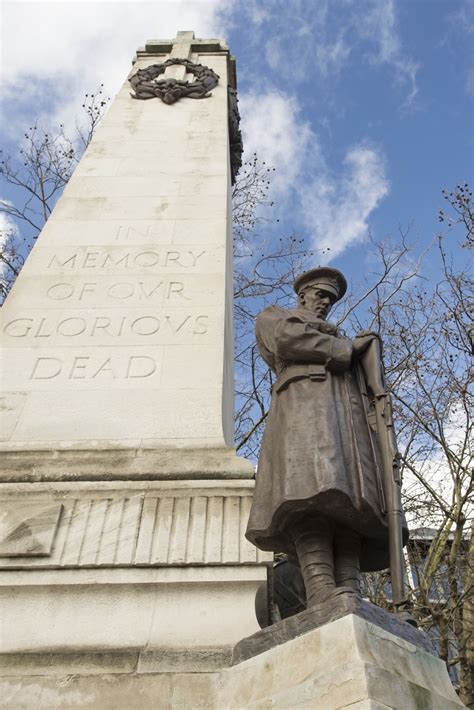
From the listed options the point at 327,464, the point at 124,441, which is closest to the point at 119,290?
the point at 124,441

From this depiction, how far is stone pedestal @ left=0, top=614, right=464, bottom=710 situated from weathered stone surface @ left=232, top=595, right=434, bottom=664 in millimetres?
68

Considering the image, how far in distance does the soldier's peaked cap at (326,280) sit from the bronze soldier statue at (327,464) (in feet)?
1.42

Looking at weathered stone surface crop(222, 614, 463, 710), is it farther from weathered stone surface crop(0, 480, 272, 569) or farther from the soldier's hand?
the soldier's hand

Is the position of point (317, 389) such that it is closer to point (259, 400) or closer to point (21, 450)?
point (21, 450)

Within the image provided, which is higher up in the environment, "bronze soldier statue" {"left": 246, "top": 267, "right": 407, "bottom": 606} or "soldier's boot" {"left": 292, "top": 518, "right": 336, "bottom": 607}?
"bronze soldier statue" {"left": 246, "top": 267, "right": 407, "bottom": 606}

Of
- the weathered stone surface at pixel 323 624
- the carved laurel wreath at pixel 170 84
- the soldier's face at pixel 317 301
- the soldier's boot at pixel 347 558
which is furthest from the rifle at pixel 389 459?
the carved laurel wreath at pixel 170 84

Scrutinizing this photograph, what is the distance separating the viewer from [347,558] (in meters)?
4.31

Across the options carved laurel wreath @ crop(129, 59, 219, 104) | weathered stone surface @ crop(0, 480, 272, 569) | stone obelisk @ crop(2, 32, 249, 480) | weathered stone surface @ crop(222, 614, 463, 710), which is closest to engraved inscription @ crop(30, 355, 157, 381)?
Result: stone obelisk @ crop(2, 32, 249, 480)

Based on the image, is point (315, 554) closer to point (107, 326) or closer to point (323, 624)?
point (323, 624)

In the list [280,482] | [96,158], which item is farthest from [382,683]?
[96,158]

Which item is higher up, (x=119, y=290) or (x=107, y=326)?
(x=119, y=290)

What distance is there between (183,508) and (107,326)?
2.49 m

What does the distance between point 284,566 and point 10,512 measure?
6.31 feet

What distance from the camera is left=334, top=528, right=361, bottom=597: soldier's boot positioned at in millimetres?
4246
